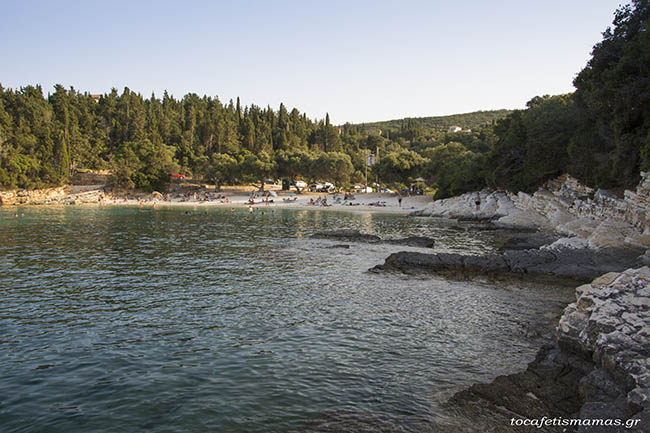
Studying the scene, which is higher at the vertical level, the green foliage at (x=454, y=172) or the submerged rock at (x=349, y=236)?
the green foliage at (x=454, y=172)

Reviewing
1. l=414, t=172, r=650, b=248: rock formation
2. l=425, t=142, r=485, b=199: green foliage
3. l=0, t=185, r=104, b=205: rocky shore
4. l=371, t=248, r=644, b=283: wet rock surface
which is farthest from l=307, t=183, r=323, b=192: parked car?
l=371, t=248, r=644, b=283: wet rock surface

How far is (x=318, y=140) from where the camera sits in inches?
4877

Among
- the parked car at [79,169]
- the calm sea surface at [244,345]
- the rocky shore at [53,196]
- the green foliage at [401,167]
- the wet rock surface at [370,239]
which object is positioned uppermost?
the parked car at [79,169]

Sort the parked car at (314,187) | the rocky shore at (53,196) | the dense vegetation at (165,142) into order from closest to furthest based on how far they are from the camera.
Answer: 1. the rocky shore at (53,196)
2. the dense vegetation at (165,142)
3. the parked car at (314,187)

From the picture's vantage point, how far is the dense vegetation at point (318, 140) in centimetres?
2662

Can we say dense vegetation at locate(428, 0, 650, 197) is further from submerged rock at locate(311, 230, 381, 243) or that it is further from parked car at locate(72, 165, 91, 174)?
parked car at locate(72, 165, 91, 174)

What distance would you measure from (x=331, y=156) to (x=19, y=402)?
80.3m

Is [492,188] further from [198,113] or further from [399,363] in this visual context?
[198,113]

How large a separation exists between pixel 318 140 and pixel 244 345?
116 metres

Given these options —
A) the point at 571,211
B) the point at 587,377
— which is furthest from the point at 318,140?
the point at 587,377

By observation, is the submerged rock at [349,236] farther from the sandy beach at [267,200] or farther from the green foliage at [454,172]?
the green foliage at [454,172]

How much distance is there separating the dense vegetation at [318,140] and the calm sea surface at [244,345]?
54.4 ft

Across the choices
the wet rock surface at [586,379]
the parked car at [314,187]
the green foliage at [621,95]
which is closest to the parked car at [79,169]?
the parked car at [314,187]

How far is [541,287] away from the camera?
15883 millimetres
